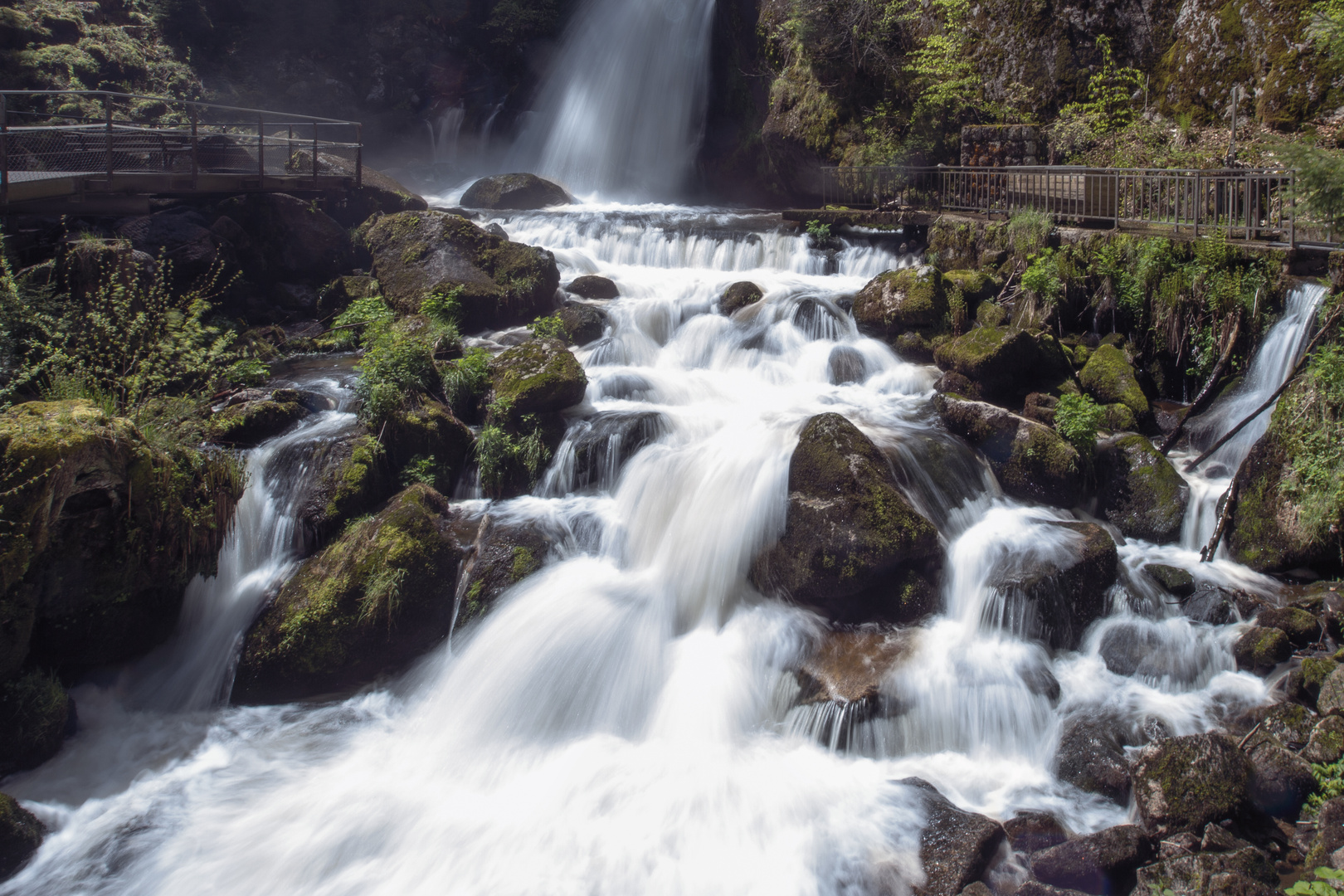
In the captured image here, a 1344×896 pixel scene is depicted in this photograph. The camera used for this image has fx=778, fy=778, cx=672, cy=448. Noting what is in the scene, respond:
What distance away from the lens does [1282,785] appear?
5172 millimetres

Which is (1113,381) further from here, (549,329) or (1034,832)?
(549,329)

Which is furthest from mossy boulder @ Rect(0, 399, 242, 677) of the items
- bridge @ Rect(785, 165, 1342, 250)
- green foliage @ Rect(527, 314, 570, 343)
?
bridge @ Rect(785, 165, 1342, 250)

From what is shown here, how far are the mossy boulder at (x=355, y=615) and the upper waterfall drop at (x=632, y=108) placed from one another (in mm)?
21714

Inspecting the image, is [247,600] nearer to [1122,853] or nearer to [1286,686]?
[1122,853]

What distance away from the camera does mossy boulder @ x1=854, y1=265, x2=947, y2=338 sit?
38.4ft

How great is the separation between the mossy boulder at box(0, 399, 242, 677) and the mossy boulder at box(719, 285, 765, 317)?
318 inches

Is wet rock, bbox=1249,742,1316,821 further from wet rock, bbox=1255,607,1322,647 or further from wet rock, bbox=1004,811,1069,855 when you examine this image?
wet rock, bbox=1255,607,1322,647

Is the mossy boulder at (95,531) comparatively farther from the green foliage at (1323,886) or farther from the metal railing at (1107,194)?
the metal railing at (1107,194)

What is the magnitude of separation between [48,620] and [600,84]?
27429 millimetres

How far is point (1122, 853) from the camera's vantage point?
484 cm

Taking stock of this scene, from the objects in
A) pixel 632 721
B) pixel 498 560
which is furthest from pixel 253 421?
pixel 632 721

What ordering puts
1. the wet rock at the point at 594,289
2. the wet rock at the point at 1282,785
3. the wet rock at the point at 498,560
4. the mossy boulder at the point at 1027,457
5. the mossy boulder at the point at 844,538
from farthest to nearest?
1. the wet rock at the point at 594,289
2. the mossy boulder at the point at 1027,457
3. the wet rock at the point at 498,560
4. the mossy boulder at the point at 844,538
5. the wet rock at the point at 1282,785

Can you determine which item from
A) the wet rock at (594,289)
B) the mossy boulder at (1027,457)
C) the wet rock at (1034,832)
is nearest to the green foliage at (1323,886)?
the wet rock at (1034,832)

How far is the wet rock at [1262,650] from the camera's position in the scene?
6375 mm
